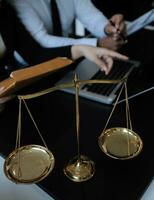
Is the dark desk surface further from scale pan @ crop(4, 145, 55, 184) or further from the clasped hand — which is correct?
the clasped hand

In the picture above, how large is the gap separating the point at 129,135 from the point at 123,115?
0.62 feet

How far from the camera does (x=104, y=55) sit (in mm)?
880

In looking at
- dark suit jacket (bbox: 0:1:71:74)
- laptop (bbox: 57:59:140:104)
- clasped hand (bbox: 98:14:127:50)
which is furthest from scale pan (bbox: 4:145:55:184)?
clasped hand (bbox: 98:14:127:50)

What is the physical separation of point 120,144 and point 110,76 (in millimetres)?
405

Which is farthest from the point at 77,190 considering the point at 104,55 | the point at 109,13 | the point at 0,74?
the point at 109,13

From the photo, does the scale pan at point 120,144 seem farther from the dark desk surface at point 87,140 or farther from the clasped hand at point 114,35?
the clasped hand at point 114,35

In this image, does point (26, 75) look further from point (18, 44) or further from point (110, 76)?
point (18, 44)

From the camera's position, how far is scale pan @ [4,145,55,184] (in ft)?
1.73

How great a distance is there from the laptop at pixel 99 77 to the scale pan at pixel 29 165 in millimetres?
331

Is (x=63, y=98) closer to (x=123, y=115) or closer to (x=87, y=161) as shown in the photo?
(x=123, y=115)

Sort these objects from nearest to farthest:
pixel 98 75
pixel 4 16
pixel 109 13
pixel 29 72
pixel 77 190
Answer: pixel 29 72
pixel 77 190
pixel 98 75
pixel 4 16
pixel 109 13

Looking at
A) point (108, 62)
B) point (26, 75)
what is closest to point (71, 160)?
point (26, 75)

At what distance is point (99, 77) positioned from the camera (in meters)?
0.97

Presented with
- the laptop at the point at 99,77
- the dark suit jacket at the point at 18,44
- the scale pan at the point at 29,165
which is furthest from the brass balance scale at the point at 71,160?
the dark suit jacket at the point at 18,44
